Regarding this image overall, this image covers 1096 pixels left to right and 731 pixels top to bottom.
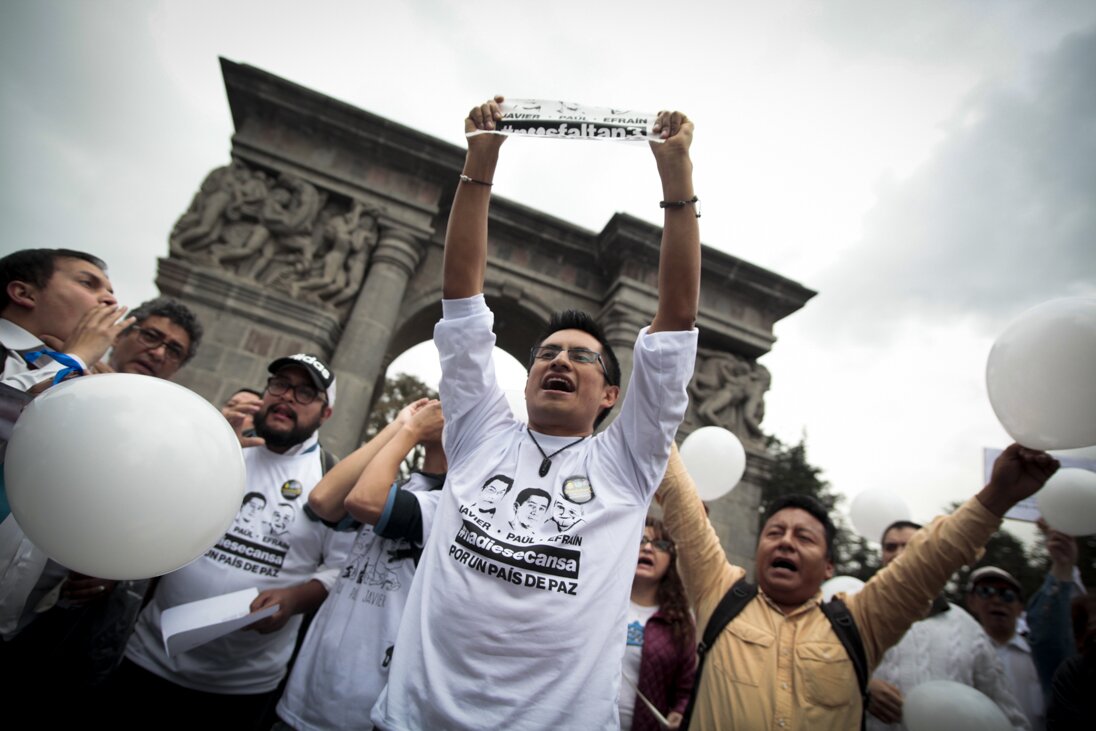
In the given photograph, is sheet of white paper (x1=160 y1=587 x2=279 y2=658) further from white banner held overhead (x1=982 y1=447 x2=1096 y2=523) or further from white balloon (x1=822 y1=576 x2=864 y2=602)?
white balloon (x1=822 y1=576 x2=864 y2=602)

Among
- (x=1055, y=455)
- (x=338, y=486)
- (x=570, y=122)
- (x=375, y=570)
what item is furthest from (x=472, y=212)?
(x=1055, y=455)

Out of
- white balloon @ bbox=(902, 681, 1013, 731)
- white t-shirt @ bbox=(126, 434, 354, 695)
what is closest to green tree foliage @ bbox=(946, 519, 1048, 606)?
white balloon @ bbox=(902, 681, 1013, 731)

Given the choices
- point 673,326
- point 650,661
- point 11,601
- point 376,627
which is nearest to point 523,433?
point 673,326

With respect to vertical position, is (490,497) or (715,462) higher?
(715,462)

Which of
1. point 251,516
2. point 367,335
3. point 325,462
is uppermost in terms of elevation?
point 367,335

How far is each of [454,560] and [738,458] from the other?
326 cm

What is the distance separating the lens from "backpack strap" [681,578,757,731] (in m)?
2.12

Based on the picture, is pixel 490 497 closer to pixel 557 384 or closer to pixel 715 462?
pixel 557 384

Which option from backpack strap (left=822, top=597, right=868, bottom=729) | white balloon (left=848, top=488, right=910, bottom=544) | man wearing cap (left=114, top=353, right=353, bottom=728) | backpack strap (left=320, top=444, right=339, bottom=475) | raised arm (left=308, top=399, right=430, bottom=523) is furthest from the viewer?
white balloon (left=848, top=488, right=910, bottom=544)

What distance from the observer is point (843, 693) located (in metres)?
1.88

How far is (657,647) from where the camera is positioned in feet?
8.59

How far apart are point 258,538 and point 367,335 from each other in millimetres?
4085

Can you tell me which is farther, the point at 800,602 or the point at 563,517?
the point at 800,602

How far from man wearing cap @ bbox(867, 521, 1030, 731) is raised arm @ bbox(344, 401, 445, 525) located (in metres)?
2.57
